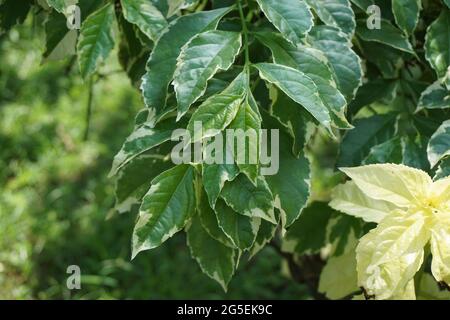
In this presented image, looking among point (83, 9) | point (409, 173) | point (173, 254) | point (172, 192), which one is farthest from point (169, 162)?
point (173, 254)

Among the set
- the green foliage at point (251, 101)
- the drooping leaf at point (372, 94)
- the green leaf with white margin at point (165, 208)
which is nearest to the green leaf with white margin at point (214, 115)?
the green foliage at point (251, 101)

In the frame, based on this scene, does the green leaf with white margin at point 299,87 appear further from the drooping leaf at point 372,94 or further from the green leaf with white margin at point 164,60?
the drooping leaf at point 372,94

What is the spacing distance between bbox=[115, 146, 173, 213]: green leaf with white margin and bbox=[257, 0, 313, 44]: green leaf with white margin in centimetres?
31

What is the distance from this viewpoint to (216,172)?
1.02 meters

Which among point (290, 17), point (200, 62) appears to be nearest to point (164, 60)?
point (200, 62)

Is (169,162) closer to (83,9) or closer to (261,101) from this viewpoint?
(261,101)

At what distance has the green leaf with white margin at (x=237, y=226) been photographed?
43.3 inches

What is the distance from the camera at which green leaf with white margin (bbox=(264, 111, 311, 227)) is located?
112 centimetres

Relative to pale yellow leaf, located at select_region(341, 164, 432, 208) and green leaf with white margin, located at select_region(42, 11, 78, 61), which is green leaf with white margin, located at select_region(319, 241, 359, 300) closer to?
pale yellow leaf, located at select_region(341, 164, 432, 208)

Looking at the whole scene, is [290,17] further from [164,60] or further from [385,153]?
[385,153]

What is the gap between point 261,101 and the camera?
4.20 feet

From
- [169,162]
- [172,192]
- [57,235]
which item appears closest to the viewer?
[172,192]

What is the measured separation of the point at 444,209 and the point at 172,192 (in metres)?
0.40

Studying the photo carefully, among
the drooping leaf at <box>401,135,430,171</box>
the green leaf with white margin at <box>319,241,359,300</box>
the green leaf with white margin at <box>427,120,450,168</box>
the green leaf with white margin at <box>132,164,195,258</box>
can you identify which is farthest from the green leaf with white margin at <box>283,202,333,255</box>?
the green leaf with white margin at <box>132,164,195,258</box>
